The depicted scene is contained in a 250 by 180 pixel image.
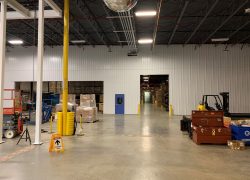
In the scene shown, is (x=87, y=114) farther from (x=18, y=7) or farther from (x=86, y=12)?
(x=18, y=7)

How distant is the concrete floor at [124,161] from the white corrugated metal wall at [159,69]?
1226 cm

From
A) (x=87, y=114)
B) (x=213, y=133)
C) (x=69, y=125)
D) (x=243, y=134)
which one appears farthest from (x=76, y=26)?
(x=243, y=134)

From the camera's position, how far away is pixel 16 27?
53.6ft

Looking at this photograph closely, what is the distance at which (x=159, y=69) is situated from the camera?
20266 millimetres

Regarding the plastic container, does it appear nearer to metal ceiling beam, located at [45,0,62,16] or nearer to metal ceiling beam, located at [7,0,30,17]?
metal ceiling beam, located at [45,0,62,16]

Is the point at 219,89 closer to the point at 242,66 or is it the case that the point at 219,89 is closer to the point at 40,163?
the point at 242,66

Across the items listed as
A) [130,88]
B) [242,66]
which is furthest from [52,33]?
[242,66]

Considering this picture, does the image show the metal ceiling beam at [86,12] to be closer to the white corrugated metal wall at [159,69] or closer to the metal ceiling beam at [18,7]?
the metal ceiling beam at [18,7]

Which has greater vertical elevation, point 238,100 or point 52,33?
point 52,33

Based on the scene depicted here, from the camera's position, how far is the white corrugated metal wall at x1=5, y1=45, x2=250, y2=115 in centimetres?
1961

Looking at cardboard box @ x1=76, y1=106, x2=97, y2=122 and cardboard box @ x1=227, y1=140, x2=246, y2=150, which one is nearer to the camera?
cardboard box @ x1=227, y1=140, x2=246, y2=150

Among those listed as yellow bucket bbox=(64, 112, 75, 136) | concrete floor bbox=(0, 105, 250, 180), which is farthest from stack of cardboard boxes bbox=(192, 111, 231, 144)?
yellow bucket bbox=(64, 112, 75, 136)

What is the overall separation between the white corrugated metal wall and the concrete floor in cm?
1226

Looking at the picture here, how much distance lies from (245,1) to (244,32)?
6357 millimetres
